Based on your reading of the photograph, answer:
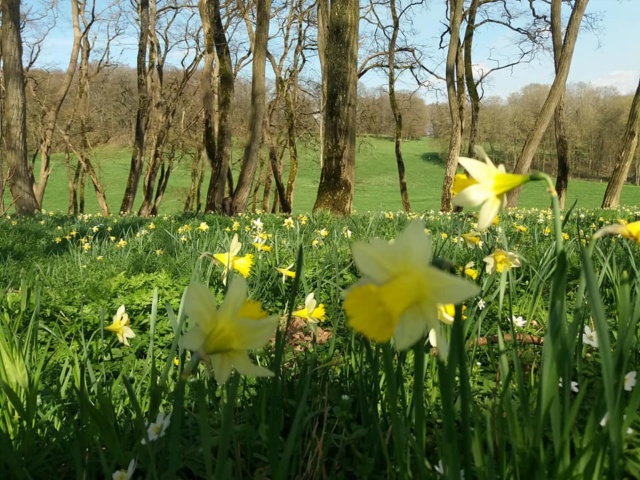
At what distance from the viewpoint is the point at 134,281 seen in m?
2.80

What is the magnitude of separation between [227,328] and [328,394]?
34.1 inches

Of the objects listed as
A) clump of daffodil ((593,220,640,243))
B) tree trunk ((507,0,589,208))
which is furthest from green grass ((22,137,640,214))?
clump of daffodil ((593,220,640,243))

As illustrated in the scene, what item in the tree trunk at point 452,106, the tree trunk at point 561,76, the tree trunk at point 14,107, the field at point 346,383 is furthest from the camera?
the tree trunk at point 452,106

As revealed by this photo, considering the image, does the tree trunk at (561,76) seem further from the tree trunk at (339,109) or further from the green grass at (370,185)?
the green grass at (370,185)

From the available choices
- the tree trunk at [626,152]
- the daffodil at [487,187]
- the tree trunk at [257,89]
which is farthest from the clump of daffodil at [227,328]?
the tree trunk at [626,152]

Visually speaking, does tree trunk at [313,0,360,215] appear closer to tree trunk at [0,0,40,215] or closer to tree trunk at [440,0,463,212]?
tree trunk at [0,0,40,215]

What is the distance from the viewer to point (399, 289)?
1.80 feet

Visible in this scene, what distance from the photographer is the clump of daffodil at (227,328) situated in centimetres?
69

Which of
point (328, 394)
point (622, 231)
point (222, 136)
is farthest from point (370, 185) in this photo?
point (622, 231)

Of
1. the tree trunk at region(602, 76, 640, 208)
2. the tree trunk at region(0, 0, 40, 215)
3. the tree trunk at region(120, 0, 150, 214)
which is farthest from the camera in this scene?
the tree trunk at region(120, 0, 150, 214)

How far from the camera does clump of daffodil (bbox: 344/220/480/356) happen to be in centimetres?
54

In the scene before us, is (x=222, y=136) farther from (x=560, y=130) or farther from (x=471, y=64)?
(x=471, y=64)

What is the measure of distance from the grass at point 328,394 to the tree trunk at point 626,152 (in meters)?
9.78

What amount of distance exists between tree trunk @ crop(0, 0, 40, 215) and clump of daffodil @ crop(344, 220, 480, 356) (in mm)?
10618
